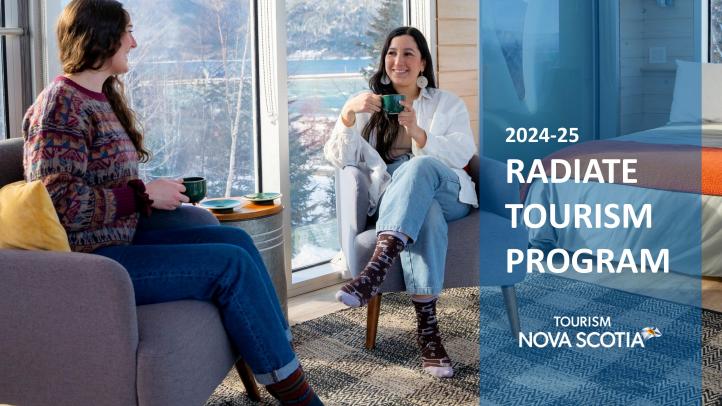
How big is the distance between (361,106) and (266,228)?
1.77 ft

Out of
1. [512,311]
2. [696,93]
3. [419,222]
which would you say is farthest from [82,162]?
[696,93]

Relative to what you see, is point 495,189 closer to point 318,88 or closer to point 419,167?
point 419,167

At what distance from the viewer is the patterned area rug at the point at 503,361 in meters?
2.39

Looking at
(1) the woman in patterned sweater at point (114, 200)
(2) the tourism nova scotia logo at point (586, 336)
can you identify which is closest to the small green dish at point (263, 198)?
(1) the woman in patterned sweater at point (114, 200)

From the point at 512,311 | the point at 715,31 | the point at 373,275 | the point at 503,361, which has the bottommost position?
the point at 503,361

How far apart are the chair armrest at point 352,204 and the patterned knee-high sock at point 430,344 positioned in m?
0.29

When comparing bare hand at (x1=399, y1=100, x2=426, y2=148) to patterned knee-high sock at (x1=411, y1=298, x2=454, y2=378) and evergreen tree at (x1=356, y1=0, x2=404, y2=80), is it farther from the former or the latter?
evergreen tree at (x1=356, y1=0, x2=404, y2=80)

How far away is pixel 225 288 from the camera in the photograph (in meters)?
1.92

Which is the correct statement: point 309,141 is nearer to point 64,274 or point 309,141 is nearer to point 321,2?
point 321,2

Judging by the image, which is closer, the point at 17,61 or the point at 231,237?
the point at 231,237

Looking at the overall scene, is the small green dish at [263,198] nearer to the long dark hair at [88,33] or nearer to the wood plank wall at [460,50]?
the long dark hair at [88,33]

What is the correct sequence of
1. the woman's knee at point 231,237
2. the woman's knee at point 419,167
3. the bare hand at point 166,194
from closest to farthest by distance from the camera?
the bare hand at point 166,194 → the woman's knee at point 231,237 → the woman's knee at point 419,167

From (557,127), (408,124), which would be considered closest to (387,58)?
(408,124)

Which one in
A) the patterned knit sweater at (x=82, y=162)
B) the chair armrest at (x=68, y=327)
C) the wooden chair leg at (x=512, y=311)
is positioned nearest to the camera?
the chair armrest at (x=68, y=327)
